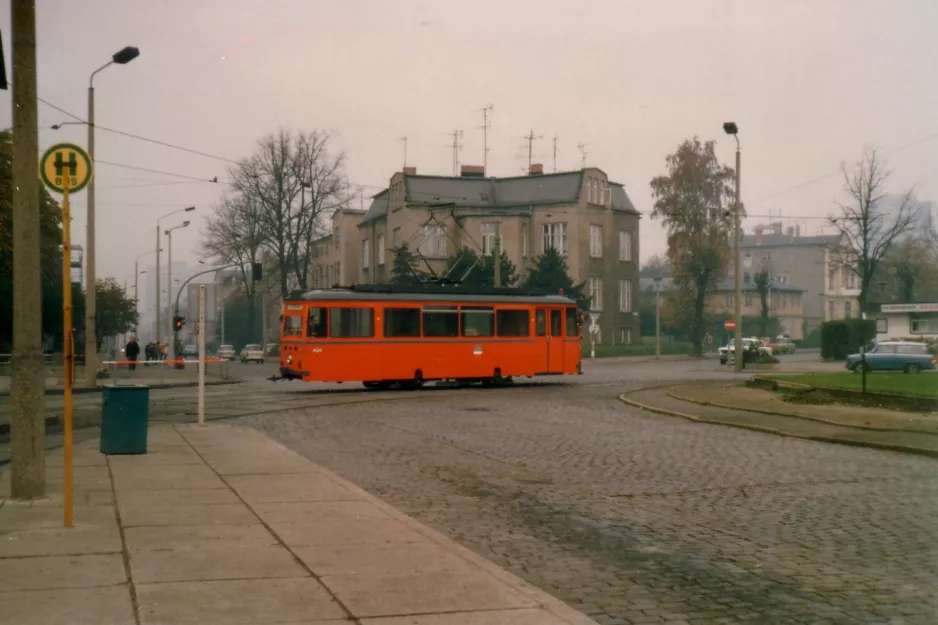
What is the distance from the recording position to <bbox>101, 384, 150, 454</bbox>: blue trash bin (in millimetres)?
14273

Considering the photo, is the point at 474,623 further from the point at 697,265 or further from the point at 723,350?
the point at 697,265

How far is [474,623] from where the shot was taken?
6.18 m

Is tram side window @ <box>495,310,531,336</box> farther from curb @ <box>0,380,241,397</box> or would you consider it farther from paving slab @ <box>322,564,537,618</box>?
paving slab @ <box>322,564,537,618</box>

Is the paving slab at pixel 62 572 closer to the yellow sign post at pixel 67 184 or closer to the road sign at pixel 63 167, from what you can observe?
the yellow sign post at pixel 67 184

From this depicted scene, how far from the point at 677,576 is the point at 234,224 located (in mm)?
65539

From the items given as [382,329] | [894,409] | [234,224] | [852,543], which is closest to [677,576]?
[852,543]

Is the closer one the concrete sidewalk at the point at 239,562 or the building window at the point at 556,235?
the concrete sidewalk at the point at 239,562

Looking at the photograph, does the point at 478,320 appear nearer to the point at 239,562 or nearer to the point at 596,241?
the point at 239,562

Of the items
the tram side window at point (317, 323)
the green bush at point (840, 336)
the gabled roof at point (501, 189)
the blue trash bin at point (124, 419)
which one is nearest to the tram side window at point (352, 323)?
the tram side window at point (317, 323)

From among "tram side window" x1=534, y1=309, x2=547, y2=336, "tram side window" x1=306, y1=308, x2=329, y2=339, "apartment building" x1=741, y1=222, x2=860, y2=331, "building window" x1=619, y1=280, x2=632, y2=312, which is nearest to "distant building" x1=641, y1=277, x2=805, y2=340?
"apartment building" x1=741, y1=222, x2=860, y2=331

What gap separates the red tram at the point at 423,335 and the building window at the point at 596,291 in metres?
41.5

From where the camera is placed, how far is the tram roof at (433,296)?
30062mm

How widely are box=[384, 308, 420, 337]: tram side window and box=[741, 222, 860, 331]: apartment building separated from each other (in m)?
79.8

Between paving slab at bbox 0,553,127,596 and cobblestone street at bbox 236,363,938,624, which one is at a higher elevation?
paving slab at bbox 0,553,127,596
